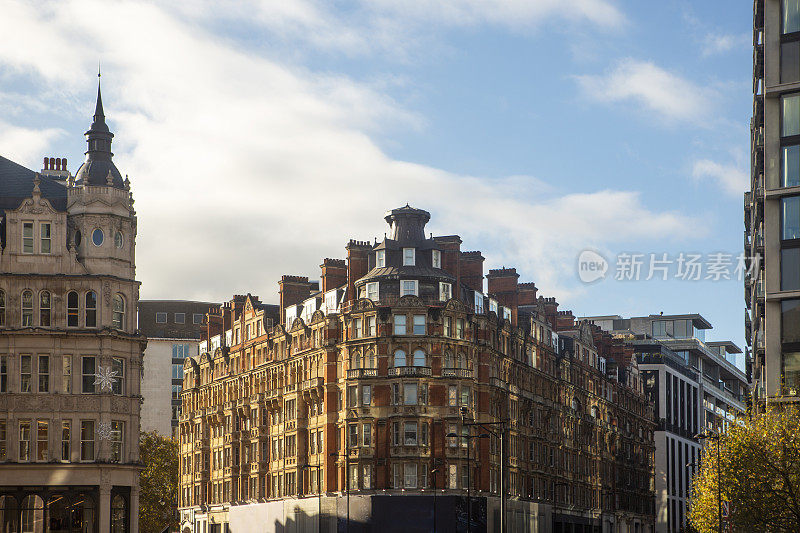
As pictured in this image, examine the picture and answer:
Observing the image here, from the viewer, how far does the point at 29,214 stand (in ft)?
240

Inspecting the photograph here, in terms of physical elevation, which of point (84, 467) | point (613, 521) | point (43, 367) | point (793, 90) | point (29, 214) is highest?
point (793, 90)

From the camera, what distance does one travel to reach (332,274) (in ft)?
385

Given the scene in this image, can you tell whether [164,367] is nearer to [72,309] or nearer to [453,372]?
[453,372]

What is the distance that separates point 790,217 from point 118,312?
41.0m

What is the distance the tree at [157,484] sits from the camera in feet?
442

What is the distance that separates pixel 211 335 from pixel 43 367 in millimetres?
75874

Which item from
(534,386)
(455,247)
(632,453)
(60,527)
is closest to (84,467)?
(60,527)

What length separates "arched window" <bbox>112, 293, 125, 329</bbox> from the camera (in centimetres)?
7325

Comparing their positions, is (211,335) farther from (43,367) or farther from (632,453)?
(43,367)

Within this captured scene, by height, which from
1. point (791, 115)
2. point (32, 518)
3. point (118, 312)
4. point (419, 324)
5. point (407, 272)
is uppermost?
point (791, 115)

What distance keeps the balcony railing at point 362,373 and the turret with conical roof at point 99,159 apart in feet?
121

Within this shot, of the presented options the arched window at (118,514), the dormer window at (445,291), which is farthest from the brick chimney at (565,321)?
the arched window at (118,514)

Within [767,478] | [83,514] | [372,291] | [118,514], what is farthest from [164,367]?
[767,478]

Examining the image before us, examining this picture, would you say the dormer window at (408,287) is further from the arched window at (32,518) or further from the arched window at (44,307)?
the arched window at (32,518)
